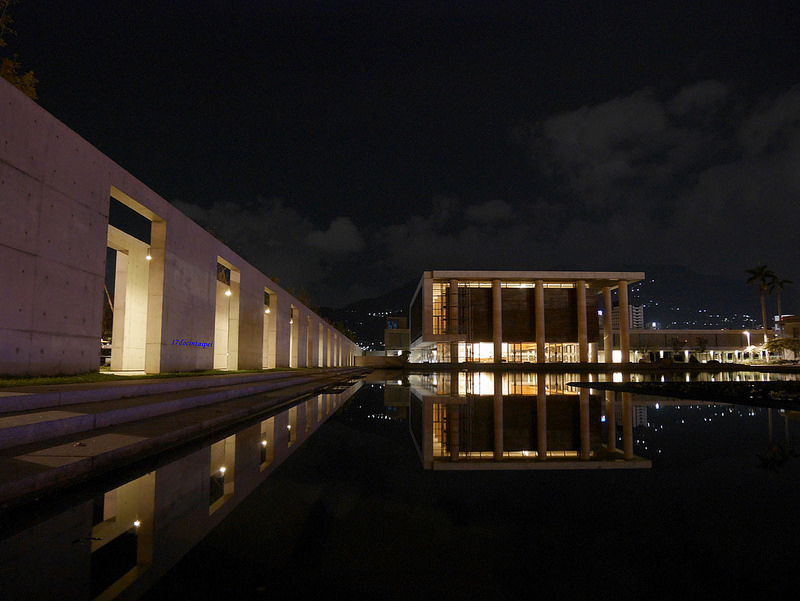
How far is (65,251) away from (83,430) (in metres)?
6.99

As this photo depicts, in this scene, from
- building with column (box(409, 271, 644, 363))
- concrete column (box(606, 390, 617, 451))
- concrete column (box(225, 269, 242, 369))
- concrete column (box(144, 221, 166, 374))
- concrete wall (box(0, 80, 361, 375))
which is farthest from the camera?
building with column (box(409, 271, 644, 363))

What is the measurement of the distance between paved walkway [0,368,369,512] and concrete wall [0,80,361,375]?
2.65m

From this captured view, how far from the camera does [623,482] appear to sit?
495cm

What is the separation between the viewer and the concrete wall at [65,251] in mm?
10031

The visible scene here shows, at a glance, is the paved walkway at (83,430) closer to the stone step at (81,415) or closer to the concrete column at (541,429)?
the stone step at (81,415)

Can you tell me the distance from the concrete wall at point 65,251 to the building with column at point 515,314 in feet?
154

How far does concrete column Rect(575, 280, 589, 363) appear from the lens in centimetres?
6197

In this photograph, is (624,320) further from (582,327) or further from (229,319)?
(229,319)

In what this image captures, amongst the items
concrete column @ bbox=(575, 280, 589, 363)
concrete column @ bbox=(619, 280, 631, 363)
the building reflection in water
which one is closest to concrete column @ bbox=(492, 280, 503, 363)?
concrete column @ bbox=(575, 280, 589, 363)

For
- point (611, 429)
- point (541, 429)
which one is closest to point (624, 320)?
point (611, 429)

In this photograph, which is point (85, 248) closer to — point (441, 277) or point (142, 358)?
point (142, 358)

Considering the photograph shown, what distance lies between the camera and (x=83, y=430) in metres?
6.57

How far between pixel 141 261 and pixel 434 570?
2643cm

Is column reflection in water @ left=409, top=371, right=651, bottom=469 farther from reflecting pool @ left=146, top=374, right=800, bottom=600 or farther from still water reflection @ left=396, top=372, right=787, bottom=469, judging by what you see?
reflecting pool @ left=146, top=374, right=800, bottom=600
